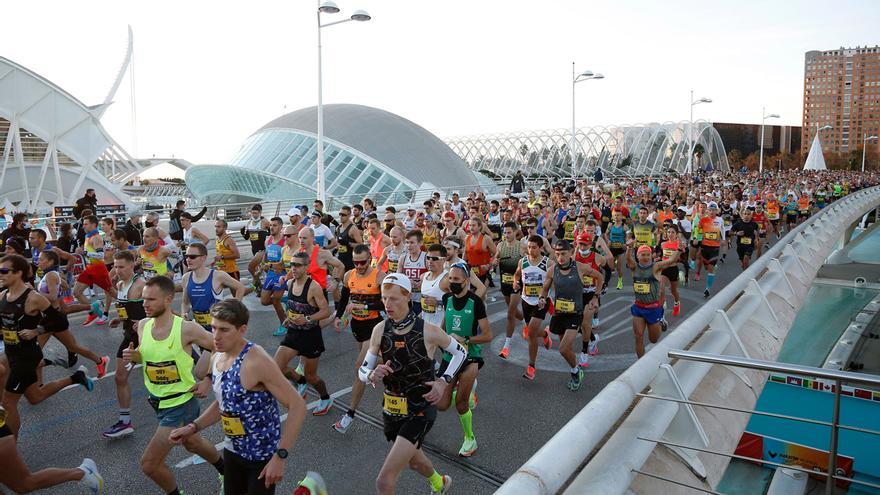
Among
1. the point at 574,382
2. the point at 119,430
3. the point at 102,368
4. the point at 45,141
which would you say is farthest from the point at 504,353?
the point at 45,141

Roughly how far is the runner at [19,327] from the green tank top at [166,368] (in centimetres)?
200

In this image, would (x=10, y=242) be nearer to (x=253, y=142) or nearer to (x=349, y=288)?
(x=349, y=288)

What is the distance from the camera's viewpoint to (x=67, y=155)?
46438 millimetres

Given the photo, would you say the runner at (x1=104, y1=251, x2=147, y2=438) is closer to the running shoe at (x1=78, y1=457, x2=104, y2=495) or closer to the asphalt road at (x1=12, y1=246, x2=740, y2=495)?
the asphalt road at (x1=12, y1=246, x2=740, y2=495)

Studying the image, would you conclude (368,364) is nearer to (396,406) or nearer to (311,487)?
(396,406)

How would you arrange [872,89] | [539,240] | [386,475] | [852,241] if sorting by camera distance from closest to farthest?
1. [386,475]
2. [539,240]
3. [852,241]
4. [872,89]

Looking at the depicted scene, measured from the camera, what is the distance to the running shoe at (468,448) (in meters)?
5.14

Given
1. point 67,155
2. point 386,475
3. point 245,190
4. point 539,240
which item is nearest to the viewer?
point 386,475

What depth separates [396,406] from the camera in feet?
13.0

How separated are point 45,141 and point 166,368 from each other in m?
51.9

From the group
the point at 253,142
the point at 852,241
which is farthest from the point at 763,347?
the point at 253,142

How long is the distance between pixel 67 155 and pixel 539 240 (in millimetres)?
50753

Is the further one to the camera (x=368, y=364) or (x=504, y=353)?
(x=504, y=353)

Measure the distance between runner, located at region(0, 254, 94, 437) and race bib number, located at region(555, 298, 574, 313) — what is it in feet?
17.8
